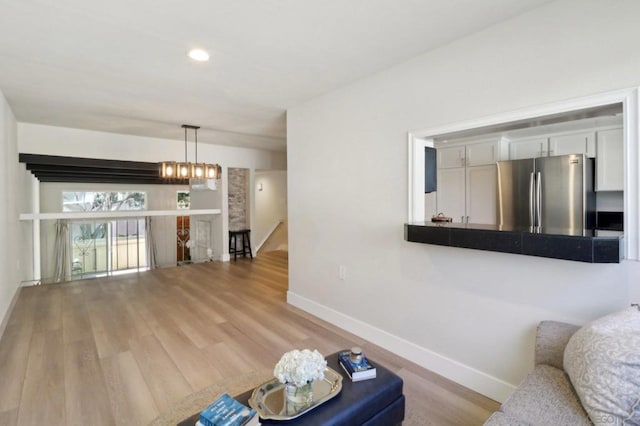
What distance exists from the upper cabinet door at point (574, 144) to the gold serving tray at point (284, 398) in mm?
3898

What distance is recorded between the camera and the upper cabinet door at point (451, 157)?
15.5 feet

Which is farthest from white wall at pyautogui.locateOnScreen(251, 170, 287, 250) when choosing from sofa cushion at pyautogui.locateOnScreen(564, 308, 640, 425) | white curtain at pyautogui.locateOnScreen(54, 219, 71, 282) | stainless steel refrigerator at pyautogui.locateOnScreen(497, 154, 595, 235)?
sofa cushion at pyautogui.locateOnScreen(564, 308, 640, 425)

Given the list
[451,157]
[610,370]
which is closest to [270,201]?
[451,157]

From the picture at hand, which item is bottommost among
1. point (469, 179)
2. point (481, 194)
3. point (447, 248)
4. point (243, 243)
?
point (243, 243)

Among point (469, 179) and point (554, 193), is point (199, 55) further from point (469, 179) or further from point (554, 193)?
point (469, 179)

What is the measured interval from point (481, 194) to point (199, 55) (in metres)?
3.79

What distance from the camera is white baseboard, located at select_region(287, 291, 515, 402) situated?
2234 mm

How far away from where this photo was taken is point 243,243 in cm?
755

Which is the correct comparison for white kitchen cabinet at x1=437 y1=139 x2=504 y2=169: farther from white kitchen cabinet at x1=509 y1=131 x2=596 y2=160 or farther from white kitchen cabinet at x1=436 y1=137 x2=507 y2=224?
white kitchen cabinet at x1=509 y1=131 x2=596 y2=160

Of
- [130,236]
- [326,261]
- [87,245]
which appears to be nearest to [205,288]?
[326,261]

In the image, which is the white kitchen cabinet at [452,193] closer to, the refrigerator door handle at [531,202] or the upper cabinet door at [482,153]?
the upper cabinet door at [482,153]

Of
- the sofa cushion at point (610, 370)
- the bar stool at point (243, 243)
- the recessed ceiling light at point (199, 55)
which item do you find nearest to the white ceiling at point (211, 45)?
the recessed ceiling light at point (199, 55)

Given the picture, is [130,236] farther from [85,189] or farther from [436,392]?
[436,392]

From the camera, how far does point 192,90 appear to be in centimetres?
345
